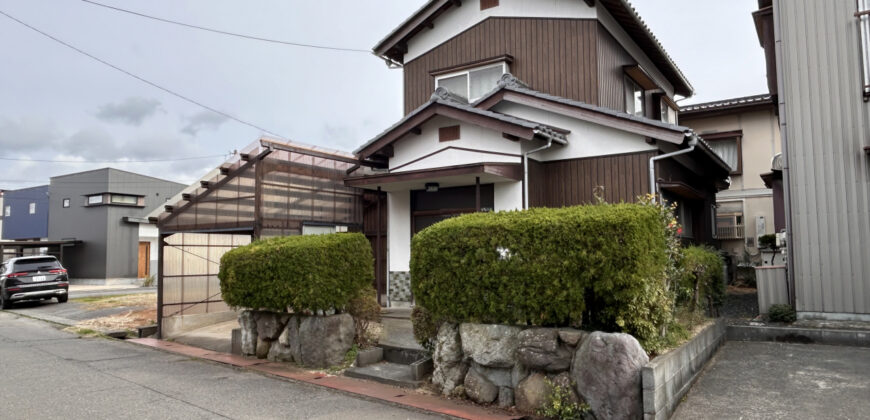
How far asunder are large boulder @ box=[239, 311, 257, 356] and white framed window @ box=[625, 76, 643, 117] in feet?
32.6

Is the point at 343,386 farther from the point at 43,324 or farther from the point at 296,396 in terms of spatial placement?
the point at 43,324

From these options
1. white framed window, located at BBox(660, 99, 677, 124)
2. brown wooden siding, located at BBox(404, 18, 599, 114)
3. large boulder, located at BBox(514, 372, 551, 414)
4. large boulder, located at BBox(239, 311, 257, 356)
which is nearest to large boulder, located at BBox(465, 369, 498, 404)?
large boulder, located at BBox(514, 372, 551, 414)

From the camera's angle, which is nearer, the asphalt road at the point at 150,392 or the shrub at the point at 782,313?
the asphalt road at the point at 150,392

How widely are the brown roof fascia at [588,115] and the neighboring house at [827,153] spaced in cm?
180

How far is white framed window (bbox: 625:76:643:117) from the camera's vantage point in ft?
45.2

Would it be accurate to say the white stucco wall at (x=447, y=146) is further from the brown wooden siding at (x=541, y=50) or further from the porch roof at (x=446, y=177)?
the brown wooden siding at (x=541, y=50)

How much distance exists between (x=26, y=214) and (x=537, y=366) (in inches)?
1614

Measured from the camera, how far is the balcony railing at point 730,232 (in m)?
18.7

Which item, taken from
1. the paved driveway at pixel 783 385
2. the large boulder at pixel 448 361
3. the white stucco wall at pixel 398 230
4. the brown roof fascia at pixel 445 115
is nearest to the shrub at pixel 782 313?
the paved driveway at pixel 783 385

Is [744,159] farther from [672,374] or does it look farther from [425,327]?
[425,327]

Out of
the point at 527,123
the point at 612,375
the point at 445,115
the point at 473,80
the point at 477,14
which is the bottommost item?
the point at 612,375

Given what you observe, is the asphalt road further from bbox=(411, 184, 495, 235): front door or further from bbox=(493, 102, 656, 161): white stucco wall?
bbox=(493, 102, 656, 161): white stucco wall

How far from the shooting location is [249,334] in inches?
342

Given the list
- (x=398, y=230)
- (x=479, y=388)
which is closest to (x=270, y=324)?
(x=479, y=388)
